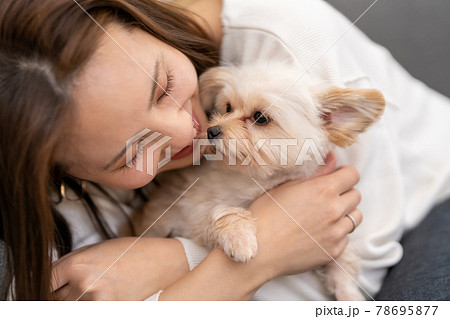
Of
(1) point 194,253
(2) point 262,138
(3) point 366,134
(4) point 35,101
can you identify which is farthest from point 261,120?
(4) point 35,101

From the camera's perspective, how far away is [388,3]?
69.0 inches

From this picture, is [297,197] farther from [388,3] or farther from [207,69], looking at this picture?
[388,3]

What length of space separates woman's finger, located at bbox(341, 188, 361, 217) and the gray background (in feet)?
2.70

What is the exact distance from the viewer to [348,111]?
3.83ft

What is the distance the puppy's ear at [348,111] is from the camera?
1.09 metres

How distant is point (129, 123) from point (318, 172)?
596 millimetres

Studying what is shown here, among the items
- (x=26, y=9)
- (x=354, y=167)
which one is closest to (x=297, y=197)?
(x=354, y=167)

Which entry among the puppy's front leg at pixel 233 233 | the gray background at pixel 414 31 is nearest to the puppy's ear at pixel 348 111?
the puppy's front leg at pixel 233 233

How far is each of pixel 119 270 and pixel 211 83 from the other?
2.05ft

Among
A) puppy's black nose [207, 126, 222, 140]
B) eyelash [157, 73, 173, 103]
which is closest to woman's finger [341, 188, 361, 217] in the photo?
puppy's black nose [207, 126, 222, 140]

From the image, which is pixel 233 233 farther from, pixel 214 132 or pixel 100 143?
pixel 100 143

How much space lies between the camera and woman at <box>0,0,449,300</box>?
95cm

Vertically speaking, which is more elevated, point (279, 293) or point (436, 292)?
point (436, 292)

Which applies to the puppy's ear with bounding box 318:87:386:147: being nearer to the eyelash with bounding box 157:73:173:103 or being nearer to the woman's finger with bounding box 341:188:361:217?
the woman's finger with bounding box 341:188:361:217
